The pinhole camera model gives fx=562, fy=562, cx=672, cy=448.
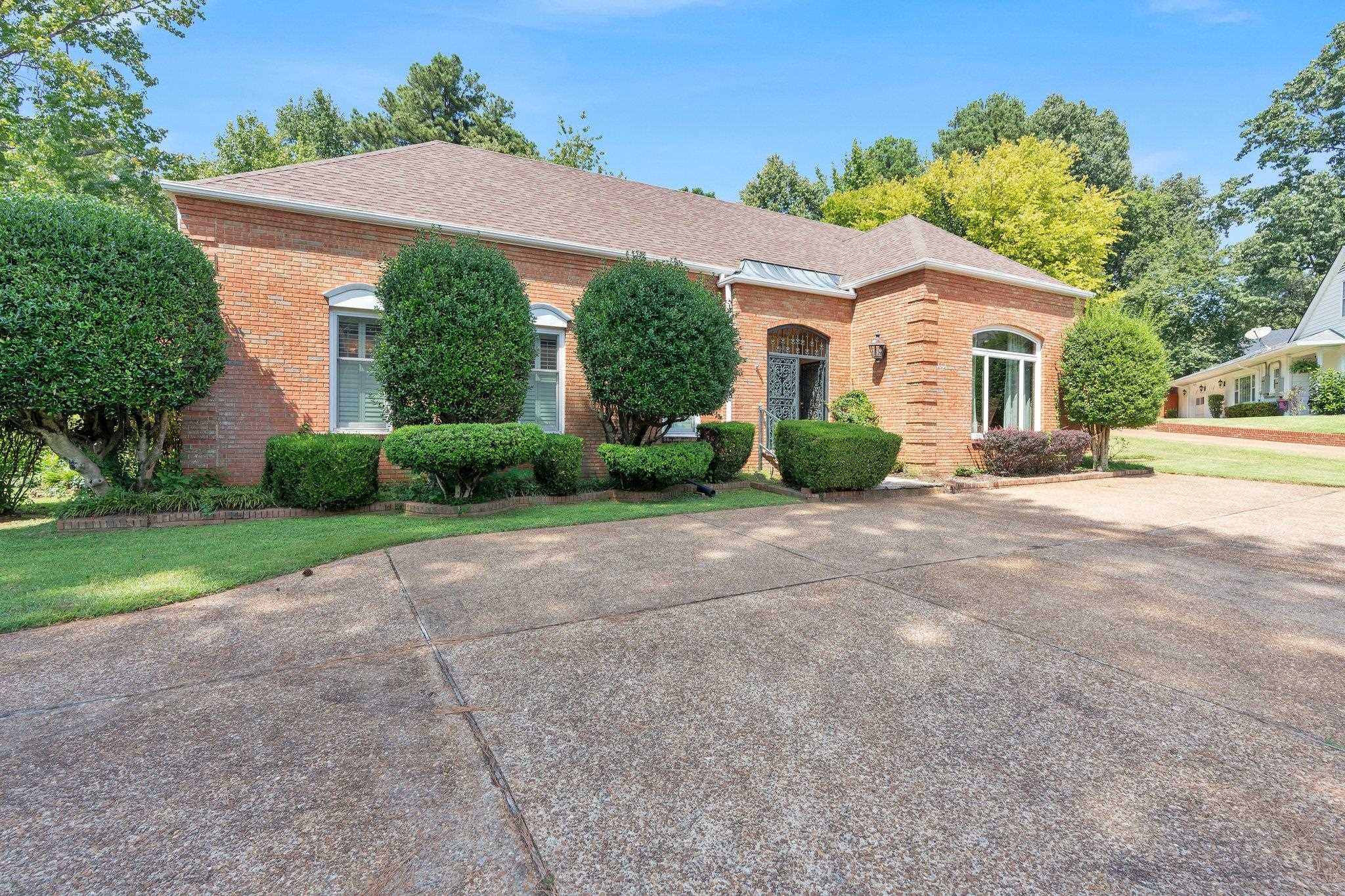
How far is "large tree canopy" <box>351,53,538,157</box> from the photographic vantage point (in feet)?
88.6

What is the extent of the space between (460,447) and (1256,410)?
109 feet

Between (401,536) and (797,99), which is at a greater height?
Answer: (797,99)

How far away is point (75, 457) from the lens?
631 cm

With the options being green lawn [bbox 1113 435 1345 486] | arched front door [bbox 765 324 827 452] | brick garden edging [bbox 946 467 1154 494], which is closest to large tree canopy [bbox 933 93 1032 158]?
green lawn [bbox 1113 435 1345 486]

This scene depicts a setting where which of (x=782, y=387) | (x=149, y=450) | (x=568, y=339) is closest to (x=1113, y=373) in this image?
(x=782, y=387)

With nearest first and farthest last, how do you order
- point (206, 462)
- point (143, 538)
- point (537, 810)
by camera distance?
1. point (537, 810)
2. point (143, 538)
3. point (206, 462)

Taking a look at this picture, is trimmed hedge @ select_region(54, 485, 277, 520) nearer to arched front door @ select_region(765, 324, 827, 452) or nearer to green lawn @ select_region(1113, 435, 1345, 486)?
arched front door @ select_region(765, 324, 827, 452)

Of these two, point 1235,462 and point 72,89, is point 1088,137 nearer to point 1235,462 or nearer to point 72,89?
point 1235,462

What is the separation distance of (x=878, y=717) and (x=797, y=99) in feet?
44.2

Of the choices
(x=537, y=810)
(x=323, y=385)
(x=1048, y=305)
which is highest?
(x=1048, y=305)

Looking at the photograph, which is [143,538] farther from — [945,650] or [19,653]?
[945,650]

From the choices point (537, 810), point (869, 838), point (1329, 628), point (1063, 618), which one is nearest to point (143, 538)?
point (537, 810)

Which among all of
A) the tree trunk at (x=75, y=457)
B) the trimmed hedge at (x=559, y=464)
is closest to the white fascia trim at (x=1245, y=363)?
the trimmed hedge at (x=559, y=464)

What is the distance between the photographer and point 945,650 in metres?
2.86
